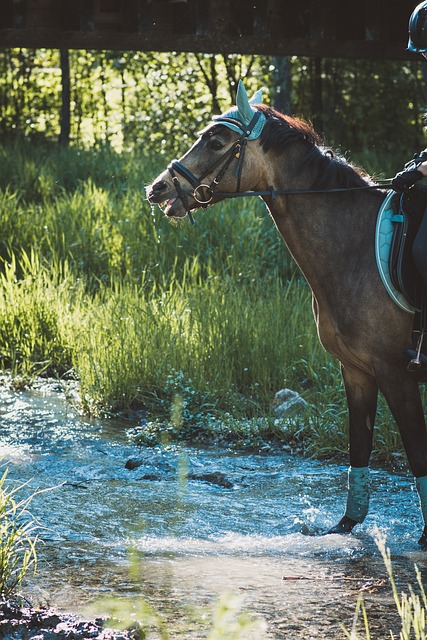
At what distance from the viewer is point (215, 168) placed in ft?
17.5

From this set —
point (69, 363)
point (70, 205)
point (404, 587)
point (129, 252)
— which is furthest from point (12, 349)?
point (404, 587)

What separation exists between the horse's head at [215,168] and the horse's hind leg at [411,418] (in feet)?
4.35

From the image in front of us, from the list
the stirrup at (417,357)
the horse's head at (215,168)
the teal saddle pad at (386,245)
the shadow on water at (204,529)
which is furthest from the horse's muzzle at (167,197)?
the shadow on water at (204,529)

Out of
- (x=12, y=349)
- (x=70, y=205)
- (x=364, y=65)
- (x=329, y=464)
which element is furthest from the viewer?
(x=364, y=65)

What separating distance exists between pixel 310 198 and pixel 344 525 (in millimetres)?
1867

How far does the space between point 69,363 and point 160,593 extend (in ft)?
18.1

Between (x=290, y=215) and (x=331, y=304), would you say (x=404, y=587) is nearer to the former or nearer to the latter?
(x=331, y=304)

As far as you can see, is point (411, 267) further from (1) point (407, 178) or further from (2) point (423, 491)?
(2) point (423, 491)

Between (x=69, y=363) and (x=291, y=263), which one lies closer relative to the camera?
(x=69, y=363)

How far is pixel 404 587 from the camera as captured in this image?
468cm

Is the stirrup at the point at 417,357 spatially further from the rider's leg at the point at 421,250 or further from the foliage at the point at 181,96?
the foliage at the point at 181,96

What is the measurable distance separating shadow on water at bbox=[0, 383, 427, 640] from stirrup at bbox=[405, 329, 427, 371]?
101cm

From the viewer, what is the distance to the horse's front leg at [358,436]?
548cm

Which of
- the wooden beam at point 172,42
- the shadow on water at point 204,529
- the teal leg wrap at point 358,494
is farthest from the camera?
the wooden beam at point 172,42
